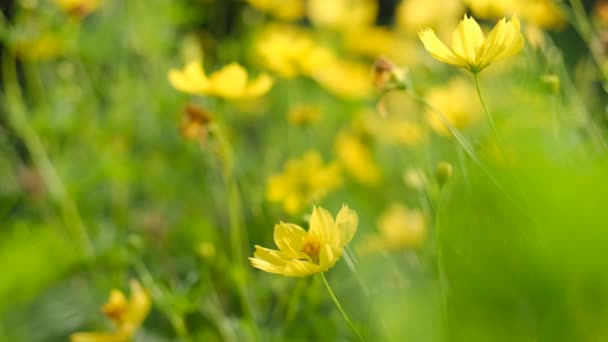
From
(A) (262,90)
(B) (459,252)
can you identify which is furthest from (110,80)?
(B) (459,252)

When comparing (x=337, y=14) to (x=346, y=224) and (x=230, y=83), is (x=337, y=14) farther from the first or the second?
(x=346, y=224)

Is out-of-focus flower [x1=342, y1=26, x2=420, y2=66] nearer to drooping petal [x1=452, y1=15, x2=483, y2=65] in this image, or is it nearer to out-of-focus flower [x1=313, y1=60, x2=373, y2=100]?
Result: out-of-focus flower [x1=313, y1=60, x2=373, y2=100]

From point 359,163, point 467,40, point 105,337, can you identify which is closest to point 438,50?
point 467,40

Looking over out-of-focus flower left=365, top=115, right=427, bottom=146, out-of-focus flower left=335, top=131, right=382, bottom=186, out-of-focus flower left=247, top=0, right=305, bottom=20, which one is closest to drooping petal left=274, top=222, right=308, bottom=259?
out-of-focus flower left=365, top=115, right=427, bottom=146

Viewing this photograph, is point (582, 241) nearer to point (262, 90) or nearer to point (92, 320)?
point (262, 90)

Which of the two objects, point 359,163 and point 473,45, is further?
point 359,163

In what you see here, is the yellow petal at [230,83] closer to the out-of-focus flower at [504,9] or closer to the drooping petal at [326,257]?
the out-of-focus flower at [504,9]

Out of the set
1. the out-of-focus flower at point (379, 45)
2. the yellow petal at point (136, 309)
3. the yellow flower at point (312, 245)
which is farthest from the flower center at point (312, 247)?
the out-of-focus flower at point (379, 45)
